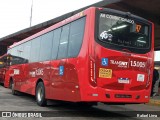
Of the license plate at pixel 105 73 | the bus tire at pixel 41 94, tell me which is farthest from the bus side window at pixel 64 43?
the bus tire at pixel 41 94

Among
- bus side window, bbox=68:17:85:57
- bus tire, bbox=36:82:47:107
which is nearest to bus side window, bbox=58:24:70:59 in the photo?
bus side window, bbox=68:17:85:57

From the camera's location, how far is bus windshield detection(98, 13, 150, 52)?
32.3ft

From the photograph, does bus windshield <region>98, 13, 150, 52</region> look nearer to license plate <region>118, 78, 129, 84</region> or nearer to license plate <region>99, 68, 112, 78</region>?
license plate <region>99, 68, 112, 78</region>

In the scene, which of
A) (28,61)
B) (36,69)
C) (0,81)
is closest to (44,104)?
(36,69)

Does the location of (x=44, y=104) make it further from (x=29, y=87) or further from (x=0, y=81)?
(x=0, y=81)

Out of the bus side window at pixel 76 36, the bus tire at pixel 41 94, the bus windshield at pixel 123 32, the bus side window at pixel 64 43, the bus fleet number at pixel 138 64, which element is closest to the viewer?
the bus windshield at pixel 123 32

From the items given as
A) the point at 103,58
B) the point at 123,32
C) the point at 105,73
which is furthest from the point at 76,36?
the point at 105,73

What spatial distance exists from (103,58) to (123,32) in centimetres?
117

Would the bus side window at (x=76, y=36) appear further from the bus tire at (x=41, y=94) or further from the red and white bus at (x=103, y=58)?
the bus tire at (x=41, y=94)

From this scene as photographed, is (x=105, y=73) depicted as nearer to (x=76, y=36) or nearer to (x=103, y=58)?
(x=103, y=58)

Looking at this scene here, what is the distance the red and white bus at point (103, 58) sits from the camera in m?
9.53

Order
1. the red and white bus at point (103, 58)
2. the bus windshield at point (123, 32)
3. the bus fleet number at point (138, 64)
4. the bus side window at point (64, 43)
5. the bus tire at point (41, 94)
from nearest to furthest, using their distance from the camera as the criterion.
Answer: the red and white bus at point (103, 58)
the bus windshield at point (123, 32)
the bus fleet number at point (138, 64)
the bus side window at point (64, 43)
the bus tire at point (41, 94)

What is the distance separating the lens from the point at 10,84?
18.9 metres

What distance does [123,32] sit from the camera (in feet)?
33.4
